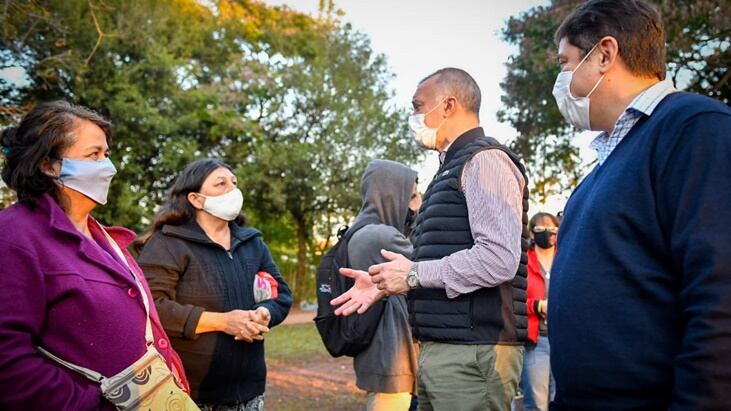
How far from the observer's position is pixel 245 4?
26.4 m

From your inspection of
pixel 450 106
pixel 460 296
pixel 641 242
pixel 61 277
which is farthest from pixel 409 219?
pixel 641 242

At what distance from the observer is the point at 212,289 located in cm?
411

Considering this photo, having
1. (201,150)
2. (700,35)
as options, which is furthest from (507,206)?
(201,150)

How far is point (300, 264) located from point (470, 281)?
82.4ft

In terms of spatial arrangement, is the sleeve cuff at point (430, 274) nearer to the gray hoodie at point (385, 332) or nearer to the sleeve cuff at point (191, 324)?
the gray hoodie at point (385, 332)

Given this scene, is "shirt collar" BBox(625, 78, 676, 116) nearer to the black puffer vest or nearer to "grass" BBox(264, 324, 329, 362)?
the black puffer vest

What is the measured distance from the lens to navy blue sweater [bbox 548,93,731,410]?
1.63 m

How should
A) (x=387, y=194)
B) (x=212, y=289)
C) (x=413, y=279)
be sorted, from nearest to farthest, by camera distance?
1. (x=413, y=279)
2. (x=212, y=289)
3. (x=387, y=194)

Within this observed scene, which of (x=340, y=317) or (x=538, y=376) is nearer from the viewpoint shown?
(x=340, y=317)

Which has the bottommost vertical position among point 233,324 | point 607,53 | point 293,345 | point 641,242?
point 293,345

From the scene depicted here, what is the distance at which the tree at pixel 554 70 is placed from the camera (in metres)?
12.4

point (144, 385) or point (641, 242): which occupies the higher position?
point (641, 242)

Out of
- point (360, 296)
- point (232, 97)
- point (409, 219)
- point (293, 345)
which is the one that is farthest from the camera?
point (232, 97)

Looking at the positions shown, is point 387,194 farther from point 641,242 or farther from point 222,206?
point 641,242
